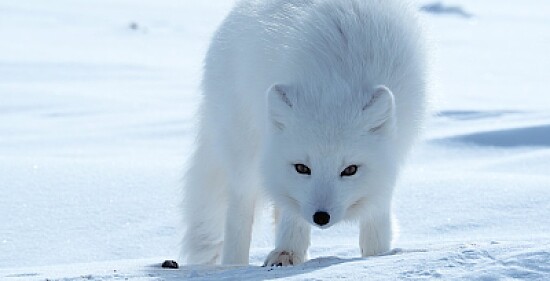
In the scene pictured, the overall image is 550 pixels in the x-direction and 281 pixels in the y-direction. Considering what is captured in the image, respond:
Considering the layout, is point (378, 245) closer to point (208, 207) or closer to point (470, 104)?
point (208, 207)

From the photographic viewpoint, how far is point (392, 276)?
261 cm

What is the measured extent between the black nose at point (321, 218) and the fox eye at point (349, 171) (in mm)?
182

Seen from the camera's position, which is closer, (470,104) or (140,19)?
(470,104)

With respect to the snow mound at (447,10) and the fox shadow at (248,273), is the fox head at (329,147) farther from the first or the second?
the snow mound at (447,10)

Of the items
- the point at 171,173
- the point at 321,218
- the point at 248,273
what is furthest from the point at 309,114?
the point at 171,173

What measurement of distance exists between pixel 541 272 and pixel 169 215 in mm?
3062

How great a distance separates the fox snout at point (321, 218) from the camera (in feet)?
10.7

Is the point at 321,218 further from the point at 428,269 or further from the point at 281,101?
the point at 428,269

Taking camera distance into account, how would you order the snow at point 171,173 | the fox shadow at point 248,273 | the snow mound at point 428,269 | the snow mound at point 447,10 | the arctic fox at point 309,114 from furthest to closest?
the snow mound at point 447,10 → the arctic fox at point 309,114 → the snow at point 171,173 → the fox shadow at point 248,273 → the snow mound at point 428,269

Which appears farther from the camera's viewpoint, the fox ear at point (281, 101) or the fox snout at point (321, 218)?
the fox ear at point (281, 101)

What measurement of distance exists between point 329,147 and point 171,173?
280 centimetres

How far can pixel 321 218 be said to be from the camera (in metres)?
3.26

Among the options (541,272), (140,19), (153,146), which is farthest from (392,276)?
(140,19)

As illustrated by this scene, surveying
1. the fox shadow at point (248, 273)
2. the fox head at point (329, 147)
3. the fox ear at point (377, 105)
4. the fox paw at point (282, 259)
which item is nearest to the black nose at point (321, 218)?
the fox head at point (329, 147)
